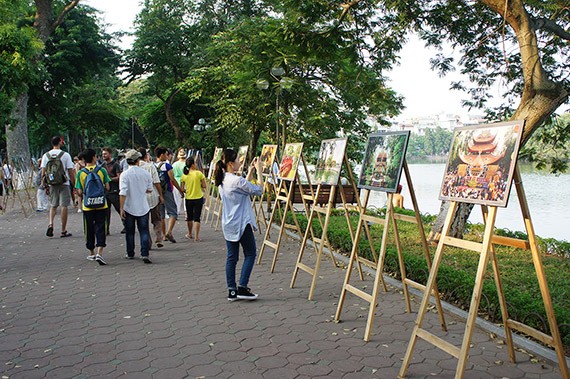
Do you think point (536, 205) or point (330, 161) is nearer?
point (330, 161)

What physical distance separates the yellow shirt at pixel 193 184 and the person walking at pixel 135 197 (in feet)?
6.09

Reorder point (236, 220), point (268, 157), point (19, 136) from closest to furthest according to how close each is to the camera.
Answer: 1. point (236, 220)
2. point (268, 157)
3. point (19, 136)

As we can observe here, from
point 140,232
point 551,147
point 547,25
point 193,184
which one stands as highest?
point 547,25

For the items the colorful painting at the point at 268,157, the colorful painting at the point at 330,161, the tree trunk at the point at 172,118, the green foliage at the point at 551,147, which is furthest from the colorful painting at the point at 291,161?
the tree trunk at the point at 172,118

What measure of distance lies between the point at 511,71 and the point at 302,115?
907 centimetres

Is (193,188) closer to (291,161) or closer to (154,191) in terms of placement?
(154,191)

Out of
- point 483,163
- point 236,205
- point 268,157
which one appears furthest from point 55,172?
point 483,163

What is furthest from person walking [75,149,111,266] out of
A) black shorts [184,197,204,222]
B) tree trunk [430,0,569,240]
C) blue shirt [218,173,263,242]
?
tree trunk [430,0,569,240]

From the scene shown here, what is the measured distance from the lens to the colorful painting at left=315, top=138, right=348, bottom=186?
7.06m

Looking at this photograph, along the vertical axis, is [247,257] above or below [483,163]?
below

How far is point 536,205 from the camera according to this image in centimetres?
1972

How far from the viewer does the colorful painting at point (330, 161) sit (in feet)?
23.2

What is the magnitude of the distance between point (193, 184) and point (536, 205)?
14.1m

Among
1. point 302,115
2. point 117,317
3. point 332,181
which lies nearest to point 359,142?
point 302,115
